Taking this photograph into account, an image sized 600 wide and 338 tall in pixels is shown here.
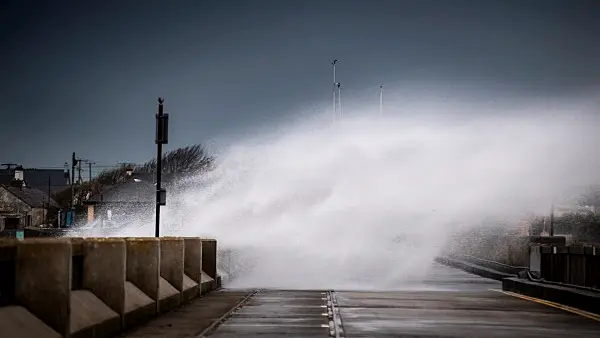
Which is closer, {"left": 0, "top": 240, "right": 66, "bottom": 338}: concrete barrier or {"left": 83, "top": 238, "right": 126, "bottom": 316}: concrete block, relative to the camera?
{"left": 0, "top": 240, "right": 66, "bottom": 338}: concrete barrier

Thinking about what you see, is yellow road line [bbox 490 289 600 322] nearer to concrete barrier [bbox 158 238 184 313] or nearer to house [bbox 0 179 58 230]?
concrete barrier [bbox 158 238 184 313]

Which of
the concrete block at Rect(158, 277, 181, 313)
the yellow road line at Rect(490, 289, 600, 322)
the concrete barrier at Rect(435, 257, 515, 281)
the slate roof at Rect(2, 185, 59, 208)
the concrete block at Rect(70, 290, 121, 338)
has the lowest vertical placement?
the concrete barrier at Rect(435, 257, 515, 281)

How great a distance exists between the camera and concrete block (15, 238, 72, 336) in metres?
13.1

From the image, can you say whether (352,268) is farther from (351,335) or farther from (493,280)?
(351,335)

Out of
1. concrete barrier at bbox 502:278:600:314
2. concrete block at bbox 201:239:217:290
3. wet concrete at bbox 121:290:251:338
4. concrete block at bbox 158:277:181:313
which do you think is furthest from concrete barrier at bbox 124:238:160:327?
concrete block at bbox 201:239:217:290

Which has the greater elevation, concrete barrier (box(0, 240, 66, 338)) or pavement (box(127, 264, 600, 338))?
concrete barrier (box(0, 240, 66, 338))

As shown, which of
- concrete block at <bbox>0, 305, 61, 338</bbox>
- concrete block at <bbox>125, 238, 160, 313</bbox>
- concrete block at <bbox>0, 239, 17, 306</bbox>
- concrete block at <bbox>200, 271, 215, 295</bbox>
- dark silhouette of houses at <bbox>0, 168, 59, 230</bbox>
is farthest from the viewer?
dark silhouette of houses at <bbox>0, 168, 59, 230</bbox>

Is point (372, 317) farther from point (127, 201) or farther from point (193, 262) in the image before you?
point (127, 201)

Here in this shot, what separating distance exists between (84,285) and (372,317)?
6998 mm

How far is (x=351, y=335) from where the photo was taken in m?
17.4

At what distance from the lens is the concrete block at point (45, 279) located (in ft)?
42.9

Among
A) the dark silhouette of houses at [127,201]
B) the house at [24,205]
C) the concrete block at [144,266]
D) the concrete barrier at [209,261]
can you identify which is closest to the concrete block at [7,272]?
the concrete block at [144,266]

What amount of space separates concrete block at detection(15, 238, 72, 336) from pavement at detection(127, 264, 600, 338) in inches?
164

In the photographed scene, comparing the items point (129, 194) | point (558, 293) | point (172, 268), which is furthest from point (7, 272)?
point (129, 194)
